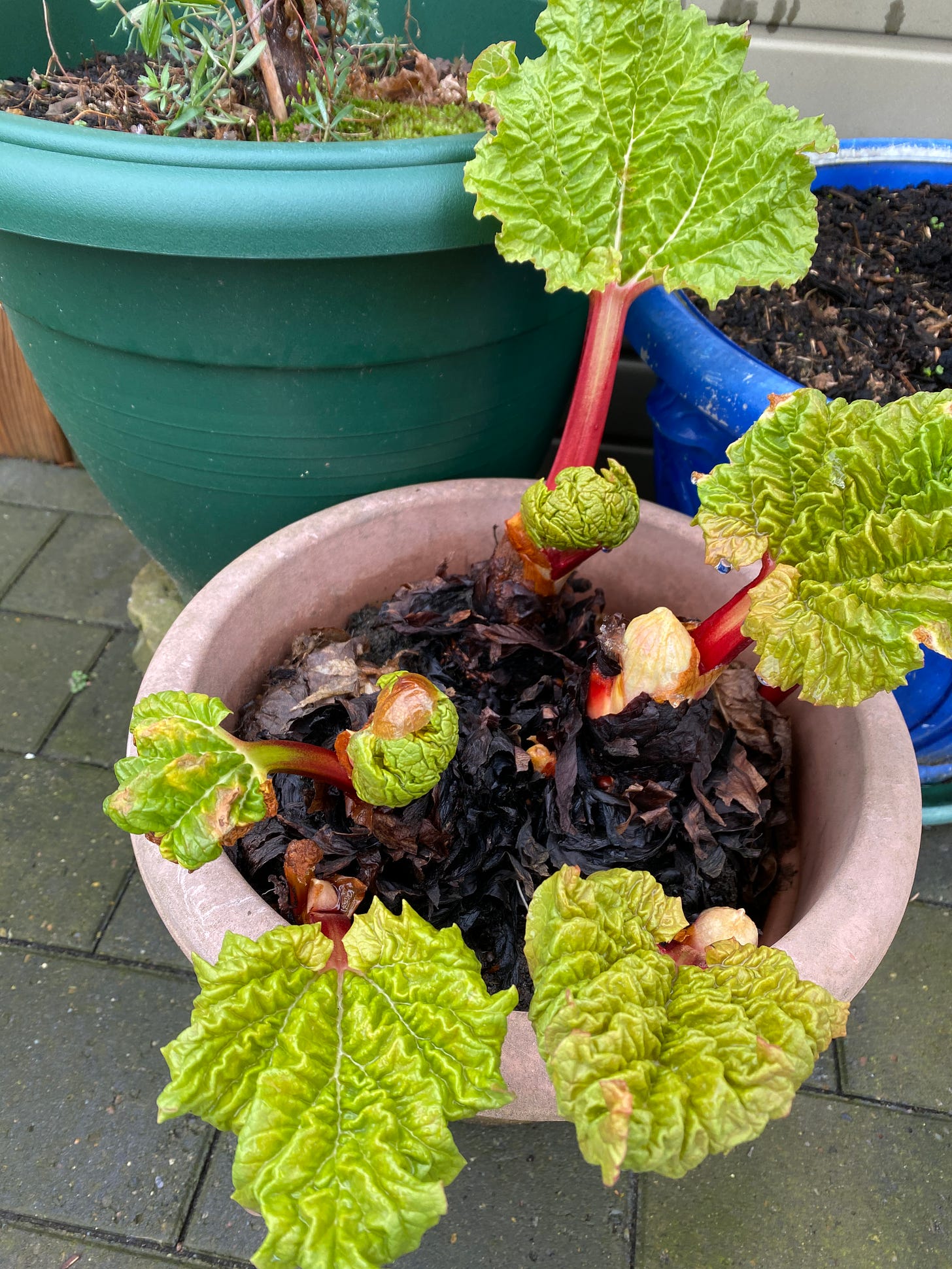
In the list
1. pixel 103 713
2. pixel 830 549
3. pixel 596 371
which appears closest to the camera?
pixel 830 549

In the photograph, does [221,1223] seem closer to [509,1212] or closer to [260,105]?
[509,1212]

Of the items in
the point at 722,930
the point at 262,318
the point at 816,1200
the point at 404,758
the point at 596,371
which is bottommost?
the point at 816,1200

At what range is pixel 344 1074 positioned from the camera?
28.7 inches

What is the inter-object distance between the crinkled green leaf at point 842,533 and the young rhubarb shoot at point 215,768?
33cm

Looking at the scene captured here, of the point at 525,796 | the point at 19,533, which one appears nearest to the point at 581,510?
the point at 525,796

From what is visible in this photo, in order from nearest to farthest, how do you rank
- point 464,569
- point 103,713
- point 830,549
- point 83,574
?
point 830,549
point 464,569
point 103,713
point 83,574

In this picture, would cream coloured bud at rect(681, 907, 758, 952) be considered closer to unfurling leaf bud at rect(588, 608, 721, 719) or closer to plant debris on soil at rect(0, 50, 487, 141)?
unfurling leaf bud at rect(588, 608, 721, 719)

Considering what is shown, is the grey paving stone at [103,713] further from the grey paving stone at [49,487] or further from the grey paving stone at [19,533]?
the grey paving stone at [49,487]

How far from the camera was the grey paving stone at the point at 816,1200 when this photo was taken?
1205 mm

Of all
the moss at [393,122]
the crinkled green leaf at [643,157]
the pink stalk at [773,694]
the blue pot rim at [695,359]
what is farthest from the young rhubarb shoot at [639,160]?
the pink stalk at [773,694]

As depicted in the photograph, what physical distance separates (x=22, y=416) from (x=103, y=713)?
→ 101 centimetres

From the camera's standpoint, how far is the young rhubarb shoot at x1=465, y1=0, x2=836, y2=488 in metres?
1.01

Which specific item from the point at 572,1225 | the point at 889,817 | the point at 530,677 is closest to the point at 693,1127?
the point at 889,817

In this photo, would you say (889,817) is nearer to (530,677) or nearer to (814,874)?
(814,874)
